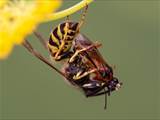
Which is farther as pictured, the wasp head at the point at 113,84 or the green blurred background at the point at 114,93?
the green blurred background at the point at 114,93

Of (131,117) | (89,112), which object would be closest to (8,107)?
(89,112)

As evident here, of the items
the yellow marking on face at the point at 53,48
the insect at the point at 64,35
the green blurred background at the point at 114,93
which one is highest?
the green blurred background at the point at 114,93

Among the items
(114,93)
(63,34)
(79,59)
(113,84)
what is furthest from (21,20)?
(114,93)

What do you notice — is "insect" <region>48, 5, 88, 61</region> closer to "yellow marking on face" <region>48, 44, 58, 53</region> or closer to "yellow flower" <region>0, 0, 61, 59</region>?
"yellow marking on face" <region>48, 44, 58, 53</region>

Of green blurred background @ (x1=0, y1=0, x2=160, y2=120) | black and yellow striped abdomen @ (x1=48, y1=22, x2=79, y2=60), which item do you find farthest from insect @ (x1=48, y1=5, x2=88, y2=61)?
green blurred background @ (x1=0, y1=0, x2=160, y2=120)

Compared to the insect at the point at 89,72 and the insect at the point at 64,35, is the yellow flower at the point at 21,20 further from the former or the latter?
the insect at the point at 89,72

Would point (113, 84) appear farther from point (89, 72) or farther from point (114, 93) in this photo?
point (114, 93)

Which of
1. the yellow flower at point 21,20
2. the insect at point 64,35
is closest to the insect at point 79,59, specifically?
the insect at point 64,35

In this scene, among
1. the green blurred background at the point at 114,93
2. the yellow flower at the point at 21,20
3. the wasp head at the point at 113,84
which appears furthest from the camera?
the green blurred background at the point at 114,93

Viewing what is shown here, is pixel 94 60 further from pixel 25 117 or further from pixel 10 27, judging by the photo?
pixel 25 117
